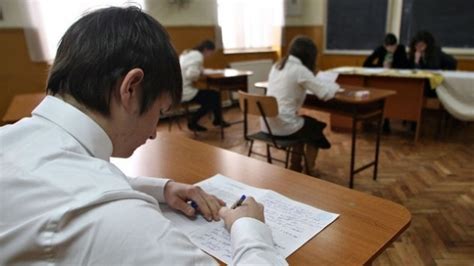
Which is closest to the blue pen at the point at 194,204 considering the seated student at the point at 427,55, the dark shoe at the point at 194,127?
the dark shoe at the point at 194,127

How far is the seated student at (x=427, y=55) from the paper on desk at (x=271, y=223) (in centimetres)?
417

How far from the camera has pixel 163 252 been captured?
0.45 metres

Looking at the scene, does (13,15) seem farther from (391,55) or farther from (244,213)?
(391,55)

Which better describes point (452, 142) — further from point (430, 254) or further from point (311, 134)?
point (430, 254)

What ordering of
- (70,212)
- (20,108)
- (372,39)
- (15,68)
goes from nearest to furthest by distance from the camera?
(70,212), (20,108), (15,68), (372,39)

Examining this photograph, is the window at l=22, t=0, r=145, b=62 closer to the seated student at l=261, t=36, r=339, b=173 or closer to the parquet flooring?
the parquet flooring

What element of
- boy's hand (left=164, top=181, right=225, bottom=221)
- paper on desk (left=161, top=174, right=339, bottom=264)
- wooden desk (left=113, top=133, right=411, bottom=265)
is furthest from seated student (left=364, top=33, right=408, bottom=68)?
boy's hand (left=164, top=181, right=225, bottom=221)

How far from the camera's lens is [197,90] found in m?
4.38

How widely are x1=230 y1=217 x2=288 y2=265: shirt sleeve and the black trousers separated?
3748 millimetres

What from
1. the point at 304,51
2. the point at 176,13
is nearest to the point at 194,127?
the point at 176,13

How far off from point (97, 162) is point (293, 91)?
7.61 feet

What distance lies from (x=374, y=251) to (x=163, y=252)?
49cm

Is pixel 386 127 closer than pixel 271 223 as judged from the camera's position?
No

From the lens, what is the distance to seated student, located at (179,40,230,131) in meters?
Answer: 4.16
